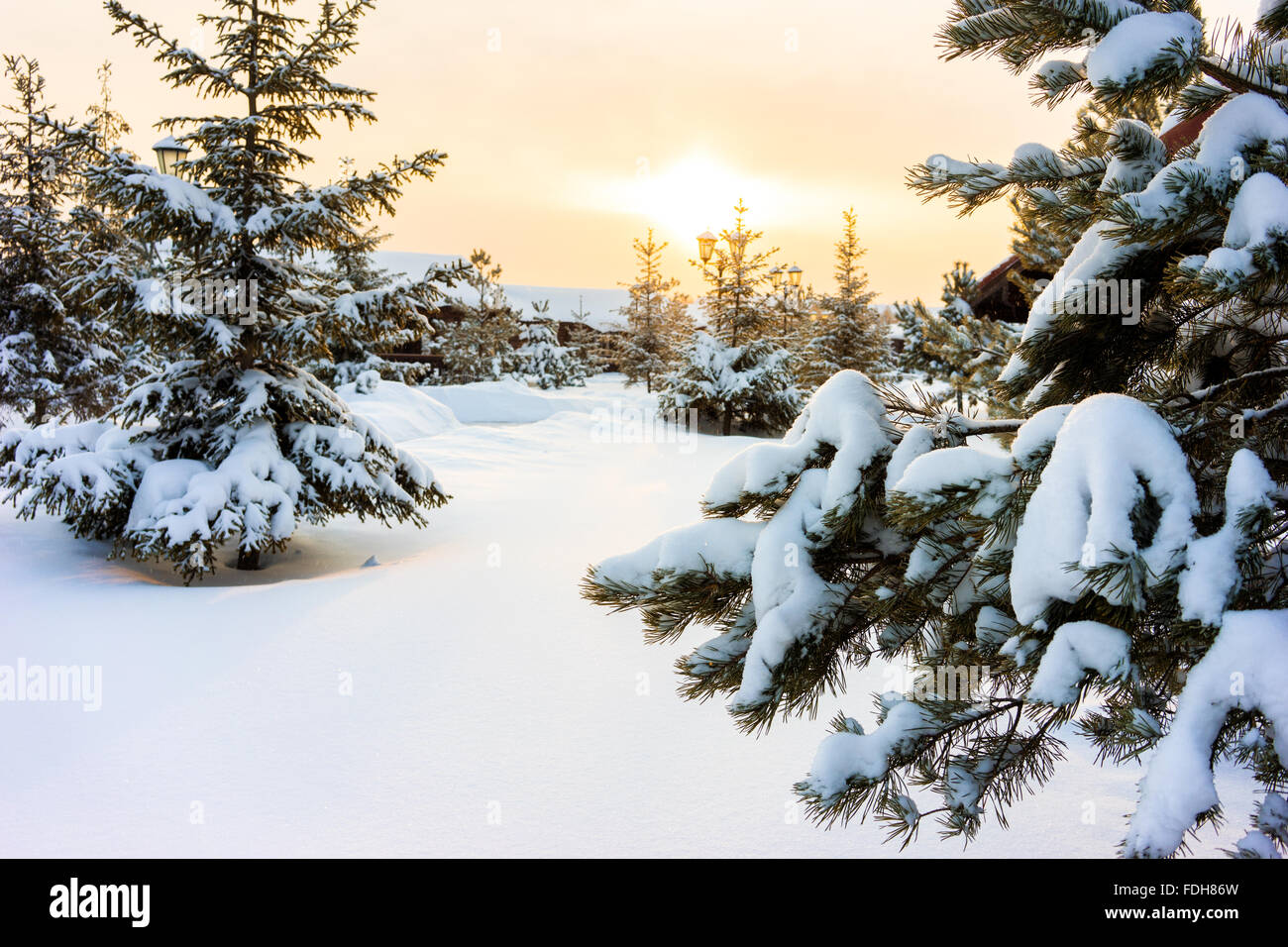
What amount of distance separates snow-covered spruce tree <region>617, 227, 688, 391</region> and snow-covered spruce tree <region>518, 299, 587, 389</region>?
7.25ft

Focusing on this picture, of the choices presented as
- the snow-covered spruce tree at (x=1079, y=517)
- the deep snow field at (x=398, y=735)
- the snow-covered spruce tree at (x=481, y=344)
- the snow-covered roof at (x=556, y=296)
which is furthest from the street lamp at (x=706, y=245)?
the snow-covered roof at (x=556, y=296)

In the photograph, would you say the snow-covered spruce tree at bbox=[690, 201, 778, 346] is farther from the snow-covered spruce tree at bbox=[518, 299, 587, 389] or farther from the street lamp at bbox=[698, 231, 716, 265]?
the snow-covered spruce tree at bbox=[518, 299, 587, 389]

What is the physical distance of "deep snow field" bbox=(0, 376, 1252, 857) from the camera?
3.13m

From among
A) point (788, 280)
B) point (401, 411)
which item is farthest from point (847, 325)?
point (401, 411)

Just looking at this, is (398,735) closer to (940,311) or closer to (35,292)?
(940,311)

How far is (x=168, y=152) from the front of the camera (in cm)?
961

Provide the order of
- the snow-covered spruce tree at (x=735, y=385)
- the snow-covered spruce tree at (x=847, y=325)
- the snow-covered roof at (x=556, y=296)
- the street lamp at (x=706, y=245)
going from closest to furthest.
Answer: the snow-covered spruce tree at (x=735, y=385), the street lamp at (x=706, y=245), the snow-covered spruce tree at (x=847, y=325), the snow-covered roof at (x=556, y=296)

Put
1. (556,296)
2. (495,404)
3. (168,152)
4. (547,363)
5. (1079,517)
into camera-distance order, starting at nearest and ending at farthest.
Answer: (1079,517), (168,152), (495,404), (547,363), (556,296)

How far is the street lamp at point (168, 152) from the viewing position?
8.04 meters

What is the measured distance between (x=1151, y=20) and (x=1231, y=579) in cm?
116

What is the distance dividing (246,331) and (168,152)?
11.8ft

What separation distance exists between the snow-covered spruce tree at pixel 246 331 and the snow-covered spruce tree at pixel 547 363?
83.8ft

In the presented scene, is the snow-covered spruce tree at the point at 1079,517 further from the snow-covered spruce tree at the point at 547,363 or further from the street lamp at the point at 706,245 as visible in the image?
the snow-covered spruce tree at the point at 547,363

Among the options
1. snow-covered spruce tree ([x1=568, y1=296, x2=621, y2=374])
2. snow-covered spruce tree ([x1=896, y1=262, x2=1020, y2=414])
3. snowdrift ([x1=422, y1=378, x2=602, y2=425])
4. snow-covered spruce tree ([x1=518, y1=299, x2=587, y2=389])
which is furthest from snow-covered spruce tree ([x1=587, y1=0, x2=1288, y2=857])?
snow-covered spruce tree ([x1=568, y1=296, x2=621, y2=374])
